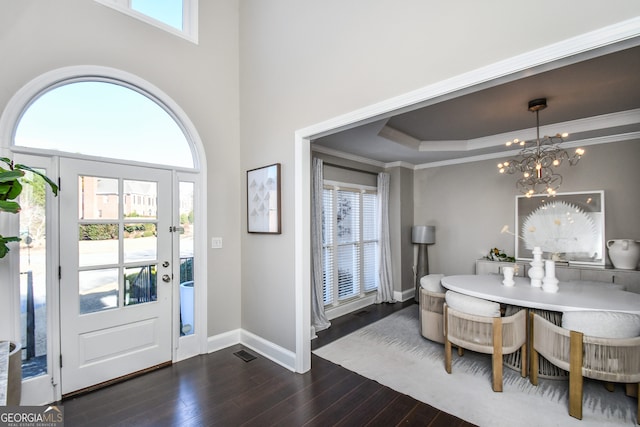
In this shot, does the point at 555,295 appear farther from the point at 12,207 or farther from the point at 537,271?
the point at 12,207

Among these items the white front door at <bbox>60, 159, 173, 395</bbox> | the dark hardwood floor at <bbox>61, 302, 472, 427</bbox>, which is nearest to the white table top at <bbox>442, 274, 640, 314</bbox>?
the dark hardwood floor at <bbox>61, 302, 472, 427</bbox>

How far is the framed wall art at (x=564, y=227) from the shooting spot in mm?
3996

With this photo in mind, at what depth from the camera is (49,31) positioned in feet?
7.80

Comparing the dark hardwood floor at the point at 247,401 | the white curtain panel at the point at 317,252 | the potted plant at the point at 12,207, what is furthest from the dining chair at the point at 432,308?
the potted plant at the point at 12,207

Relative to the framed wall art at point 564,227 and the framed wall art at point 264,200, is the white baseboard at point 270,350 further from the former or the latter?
the framed wall art at point 564,227

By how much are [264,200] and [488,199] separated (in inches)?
155

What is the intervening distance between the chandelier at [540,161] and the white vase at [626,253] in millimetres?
948

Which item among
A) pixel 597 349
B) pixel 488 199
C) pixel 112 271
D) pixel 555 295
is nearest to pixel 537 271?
pixel 555 295

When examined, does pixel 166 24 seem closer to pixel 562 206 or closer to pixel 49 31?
pixel 49 31

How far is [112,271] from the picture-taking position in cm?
270

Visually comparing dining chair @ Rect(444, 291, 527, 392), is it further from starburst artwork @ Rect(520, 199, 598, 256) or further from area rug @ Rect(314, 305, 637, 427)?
starburst artwork @ Rect(520, 199, 598, 256)

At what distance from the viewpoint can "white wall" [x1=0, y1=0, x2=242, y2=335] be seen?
228cm

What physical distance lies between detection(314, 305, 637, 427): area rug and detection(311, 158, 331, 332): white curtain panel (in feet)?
1.62

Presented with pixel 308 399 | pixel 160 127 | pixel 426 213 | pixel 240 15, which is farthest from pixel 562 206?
pixel 160 127
